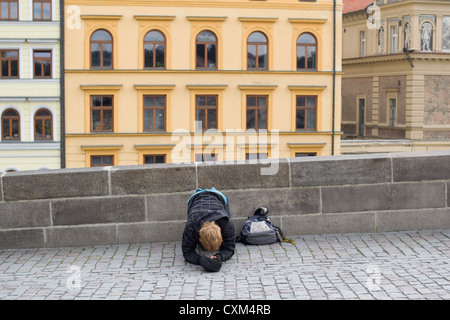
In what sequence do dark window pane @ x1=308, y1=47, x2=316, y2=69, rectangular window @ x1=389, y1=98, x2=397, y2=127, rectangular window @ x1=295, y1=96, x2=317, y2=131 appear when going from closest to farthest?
dark window pane @ x1=308, y1=47, x2=316, y2=69 < rectangular window @ x1=295, y1=96, x2=317, y2=131 < rectangular window @ x1=389, y1=98, x2=397, y2=127

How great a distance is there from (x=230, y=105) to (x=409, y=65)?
13.4 meters

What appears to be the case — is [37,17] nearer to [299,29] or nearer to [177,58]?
[177,58]

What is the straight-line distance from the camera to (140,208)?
32.2ft

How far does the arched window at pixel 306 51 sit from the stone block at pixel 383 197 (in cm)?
3304

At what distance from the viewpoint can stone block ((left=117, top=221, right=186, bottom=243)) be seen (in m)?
9.80

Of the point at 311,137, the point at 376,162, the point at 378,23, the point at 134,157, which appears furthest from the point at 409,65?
the point at 376,162

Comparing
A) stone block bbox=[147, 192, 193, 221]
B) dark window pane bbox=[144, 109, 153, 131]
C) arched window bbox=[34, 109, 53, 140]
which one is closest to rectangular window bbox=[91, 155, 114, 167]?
dark window pane bbox=[144, 109, 153, 131]

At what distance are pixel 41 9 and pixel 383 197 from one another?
33651 millimetres

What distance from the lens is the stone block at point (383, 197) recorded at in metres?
10.0

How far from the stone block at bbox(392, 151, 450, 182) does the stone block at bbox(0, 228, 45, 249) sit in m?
4.63

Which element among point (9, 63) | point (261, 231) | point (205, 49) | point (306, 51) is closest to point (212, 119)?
point (205, 49)

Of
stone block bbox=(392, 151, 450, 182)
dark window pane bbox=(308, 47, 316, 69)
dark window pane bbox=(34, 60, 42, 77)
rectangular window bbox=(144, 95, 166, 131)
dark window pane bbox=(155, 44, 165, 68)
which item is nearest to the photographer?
stone block bbox=(392, 151, 450, 182)

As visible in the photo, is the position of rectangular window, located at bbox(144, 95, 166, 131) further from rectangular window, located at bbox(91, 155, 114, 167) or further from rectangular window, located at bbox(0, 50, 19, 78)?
rectangular window, located at bbox(0, 50, 19, 78)
